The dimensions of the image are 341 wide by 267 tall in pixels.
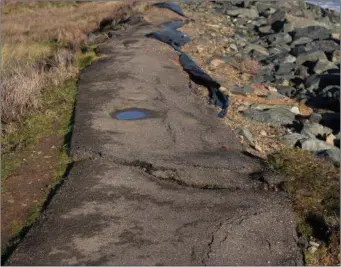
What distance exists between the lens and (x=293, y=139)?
27.8 feet

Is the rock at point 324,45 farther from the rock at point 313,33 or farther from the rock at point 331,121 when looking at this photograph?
the rock at point 331,121

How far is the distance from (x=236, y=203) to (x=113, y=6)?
2248cm

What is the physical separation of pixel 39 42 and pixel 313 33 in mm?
10823

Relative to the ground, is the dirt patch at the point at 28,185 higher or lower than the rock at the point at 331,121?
higher

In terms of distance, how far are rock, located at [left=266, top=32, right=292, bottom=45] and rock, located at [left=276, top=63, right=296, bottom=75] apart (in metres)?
3.35

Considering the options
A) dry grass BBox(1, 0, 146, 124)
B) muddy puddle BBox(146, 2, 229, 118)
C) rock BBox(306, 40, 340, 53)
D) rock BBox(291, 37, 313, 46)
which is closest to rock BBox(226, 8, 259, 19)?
dry grass BBox(1, 0, 146, 124)

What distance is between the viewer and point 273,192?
632cm

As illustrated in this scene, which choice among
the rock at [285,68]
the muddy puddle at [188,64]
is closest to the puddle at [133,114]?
the muddy puddle at [188,64]

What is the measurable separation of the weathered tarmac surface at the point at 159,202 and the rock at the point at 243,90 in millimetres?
2224

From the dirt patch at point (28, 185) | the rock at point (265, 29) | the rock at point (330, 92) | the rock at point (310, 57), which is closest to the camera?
the dirt patch at point (28, 185)

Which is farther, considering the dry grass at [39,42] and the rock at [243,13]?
the rock at [243,13]

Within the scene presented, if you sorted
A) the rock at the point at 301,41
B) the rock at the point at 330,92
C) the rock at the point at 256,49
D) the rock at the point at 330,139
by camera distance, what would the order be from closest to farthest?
the rock at the point at 330,139 < the rock at the point at 330,92 < the rock at the point at 256,49 < the rock at the point at 301,41

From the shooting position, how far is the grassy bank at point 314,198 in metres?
5.28

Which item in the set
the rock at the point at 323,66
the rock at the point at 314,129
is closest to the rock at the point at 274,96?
the rock at the point at 314,129
